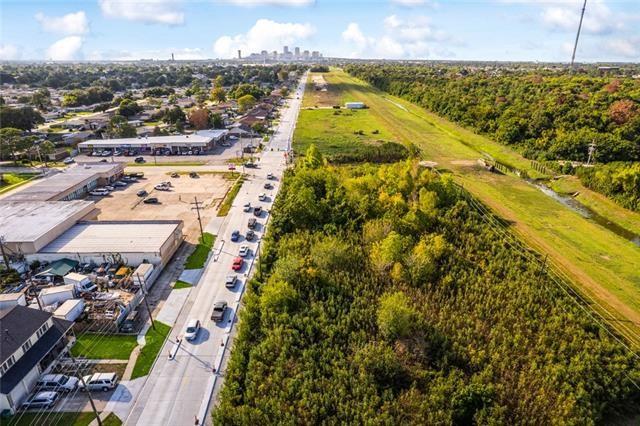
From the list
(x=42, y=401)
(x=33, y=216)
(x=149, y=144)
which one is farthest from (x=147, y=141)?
(x=42, y=401)

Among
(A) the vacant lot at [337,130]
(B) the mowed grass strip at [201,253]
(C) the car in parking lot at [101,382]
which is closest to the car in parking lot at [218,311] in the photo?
(B) the mowed grass strip at [201,253]

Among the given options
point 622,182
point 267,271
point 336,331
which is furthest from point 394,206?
point 622,182

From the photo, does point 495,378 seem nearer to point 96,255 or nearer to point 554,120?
point 96,255

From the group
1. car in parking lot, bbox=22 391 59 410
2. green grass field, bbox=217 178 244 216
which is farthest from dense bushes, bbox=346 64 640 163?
car in parking lot, bbox=22 391 59 410

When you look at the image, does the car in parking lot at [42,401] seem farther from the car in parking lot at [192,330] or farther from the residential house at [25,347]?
the car in parking lot at [192,330]

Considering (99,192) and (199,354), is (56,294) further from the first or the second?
(99,192)
